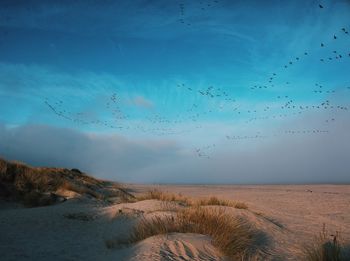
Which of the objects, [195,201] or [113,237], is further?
[195,201]

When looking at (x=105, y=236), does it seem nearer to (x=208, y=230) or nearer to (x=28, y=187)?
(x=208, y=230)

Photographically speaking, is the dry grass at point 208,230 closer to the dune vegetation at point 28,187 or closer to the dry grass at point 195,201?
the dry grass at point 195,201

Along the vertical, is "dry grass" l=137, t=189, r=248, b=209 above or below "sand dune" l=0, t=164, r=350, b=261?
above

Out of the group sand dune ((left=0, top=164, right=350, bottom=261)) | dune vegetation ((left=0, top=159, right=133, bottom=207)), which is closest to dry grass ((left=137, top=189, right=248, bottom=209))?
sand dune ((left=0, top=164, right=350, bottom=261))

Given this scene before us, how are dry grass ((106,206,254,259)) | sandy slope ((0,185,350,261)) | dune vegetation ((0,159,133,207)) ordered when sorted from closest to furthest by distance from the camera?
sandy slope ((0,185,350,261)), dry grass ((106,206,254,259)), dune vegetation ((0,159,133,207))

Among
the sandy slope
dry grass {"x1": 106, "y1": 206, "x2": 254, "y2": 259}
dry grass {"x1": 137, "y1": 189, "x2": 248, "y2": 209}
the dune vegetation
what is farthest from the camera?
the dune vegetation

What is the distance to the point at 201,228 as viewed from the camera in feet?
22.7

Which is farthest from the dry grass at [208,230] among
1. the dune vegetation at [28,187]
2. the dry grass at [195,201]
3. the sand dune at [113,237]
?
the dune vegetation at [28,187]

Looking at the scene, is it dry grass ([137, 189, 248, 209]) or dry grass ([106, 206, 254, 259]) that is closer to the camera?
dry grass ([106, 206, 254, 259])

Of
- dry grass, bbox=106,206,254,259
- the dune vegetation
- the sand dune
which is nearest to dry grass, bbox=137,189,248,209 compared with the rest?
the sand dune

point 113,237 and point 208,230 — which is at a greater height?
point 208,230

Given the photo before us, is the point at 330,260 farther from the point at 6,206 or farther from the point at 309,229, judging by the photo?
the point at 6,206

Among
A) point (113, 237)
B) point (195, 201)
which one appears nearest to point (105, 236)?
point (113, 237)

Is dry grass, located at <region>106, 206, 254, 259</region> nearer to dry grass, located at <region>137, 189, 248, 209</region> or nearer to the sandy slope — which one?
the sandy slope
